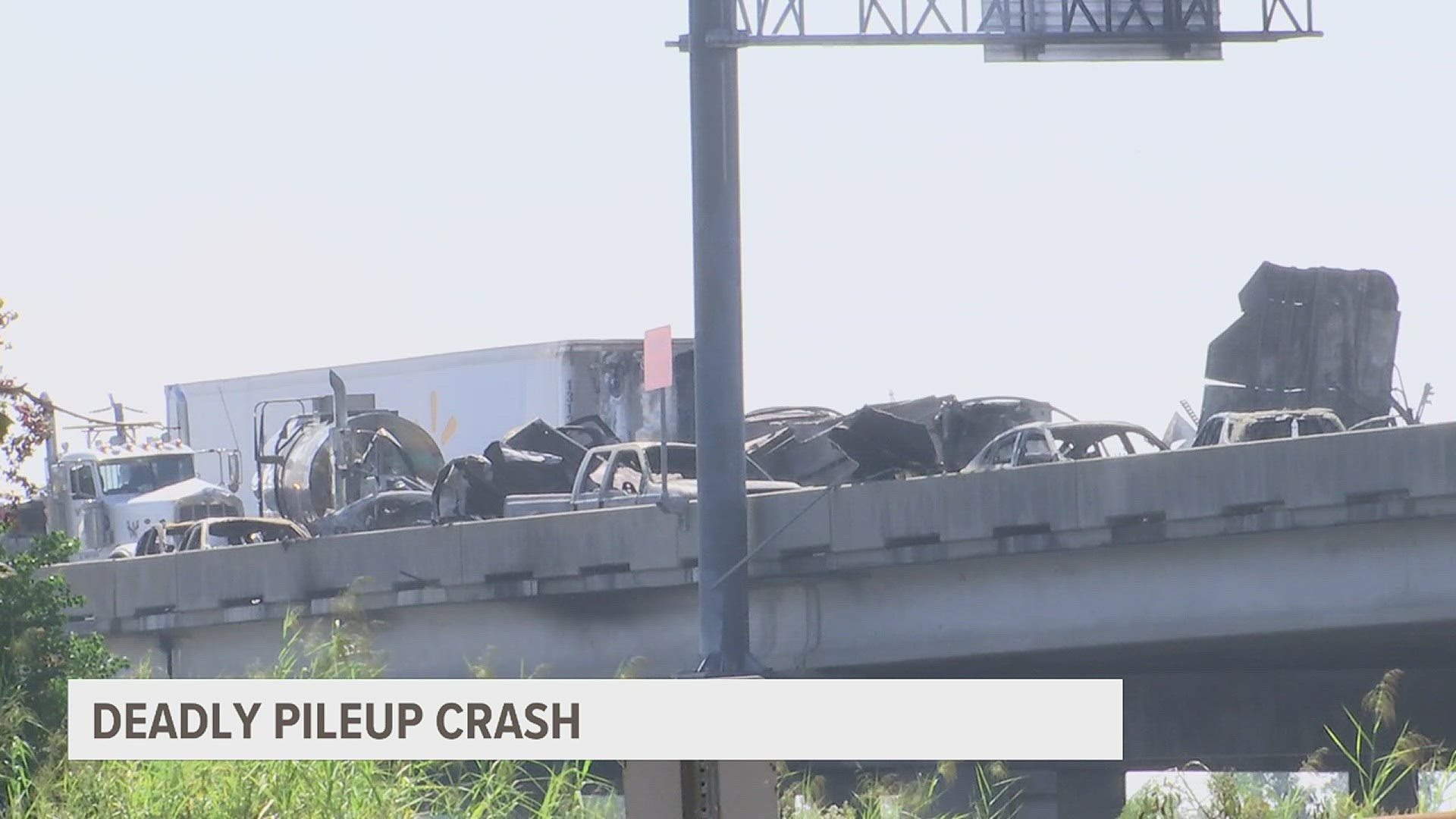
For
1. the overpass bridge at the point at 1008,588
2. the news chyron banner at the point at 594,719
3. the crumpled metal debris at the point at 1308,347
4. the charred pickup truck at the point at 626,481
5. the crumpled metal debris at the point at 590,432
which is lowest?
the overpass bridge at the point at 1008,588

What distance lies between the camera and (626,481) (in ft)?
87.2

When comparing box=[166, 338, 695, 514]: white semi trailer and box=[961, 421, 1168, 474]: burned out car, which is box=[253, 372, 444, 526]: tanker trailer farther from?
box=[961, 421, 1168, 474]: burned out car

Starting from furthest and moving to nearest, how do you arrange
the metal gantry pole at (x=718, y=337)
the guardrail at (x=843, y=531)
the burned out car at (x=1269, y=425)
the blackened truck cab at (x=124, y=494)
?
the blackened truck cab at (x=124, y=494) → the burned out car at (x=1269, y=425) → the metal gantry pole at (x=718, y=337) → the guardrail at (x=843, y=531)

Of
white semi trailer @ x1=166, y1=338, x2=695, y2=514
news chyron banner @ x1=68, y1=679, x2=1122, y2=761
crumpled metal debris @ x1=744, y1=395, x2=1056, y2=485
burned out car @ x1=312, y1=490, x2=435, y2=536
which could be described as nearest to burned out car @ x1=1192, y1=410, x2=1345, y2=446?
crumpled metal debris @ x1=744, y1=395, x2=1056, y2=485

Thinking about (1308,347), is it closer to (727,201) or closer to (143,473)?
(727,201)

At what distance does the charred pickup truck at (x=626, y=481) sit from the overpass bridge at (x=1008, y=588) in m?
1.60

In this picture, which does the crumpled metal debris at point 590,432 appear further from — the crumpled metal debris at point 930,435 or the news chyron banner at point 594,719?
the news chyron banner at point 594,719

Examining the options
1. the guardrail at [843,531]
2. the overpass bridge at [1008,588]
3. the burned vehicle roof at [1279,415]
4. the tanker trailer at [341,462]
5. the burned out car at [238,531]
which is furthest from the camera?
the tanker trailer at [341,462]

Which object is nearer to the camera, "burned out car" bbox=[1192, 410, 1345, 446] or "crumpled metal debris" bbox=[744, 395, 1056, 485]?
"burned out car" bbox=[1192, 410, 1345, 446]

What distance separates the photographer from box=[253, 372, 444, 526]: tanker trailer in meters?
35.7

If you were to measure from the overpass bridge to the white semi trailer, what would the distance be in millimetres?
10246

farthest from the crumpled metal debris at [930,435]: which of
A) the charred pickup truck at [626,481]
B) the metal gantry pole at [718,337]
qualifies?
the metal gantry pole at [718,337]

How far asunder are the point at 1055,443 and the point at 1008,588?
11.2 feet

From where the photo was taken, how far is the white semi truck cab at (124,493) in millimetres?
37406
